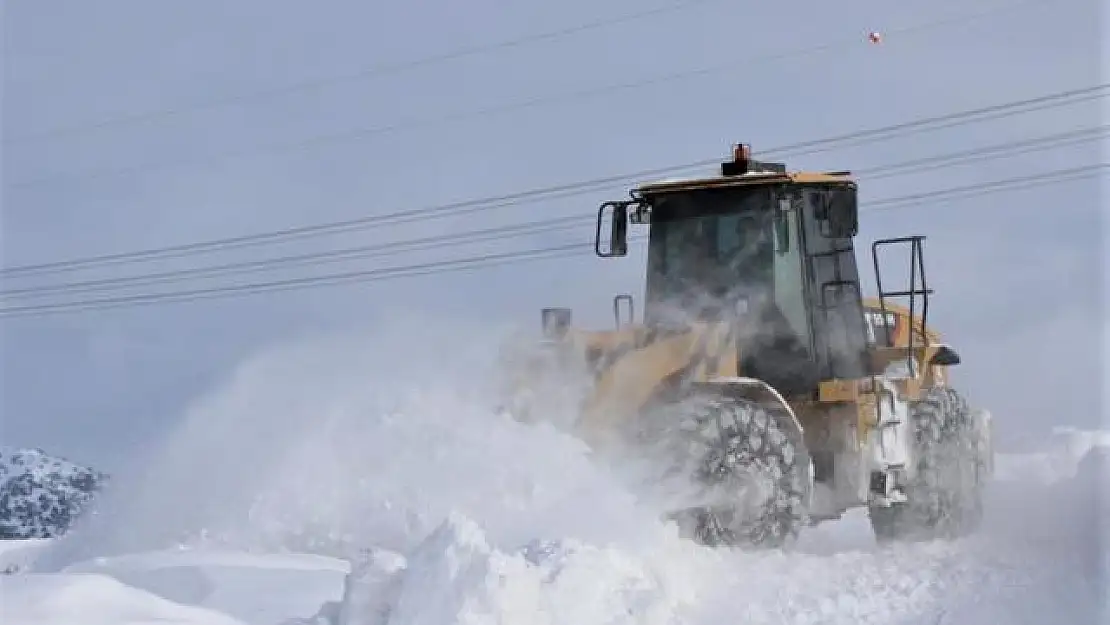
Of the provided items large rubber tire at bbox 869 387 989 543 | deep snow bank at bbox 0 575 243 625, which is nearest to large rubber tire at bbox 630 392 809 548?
large rubber tire at bbox 869 387 989 543

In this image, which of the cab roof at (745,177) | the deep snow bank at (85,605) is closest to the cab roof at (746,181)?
the cab roof at (745,177)

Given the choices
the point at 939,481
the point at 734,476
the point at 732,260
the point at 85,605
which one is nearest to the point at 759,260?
the point at 732,260

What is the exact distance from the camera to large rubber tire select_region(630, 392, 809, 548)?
900 centimetres

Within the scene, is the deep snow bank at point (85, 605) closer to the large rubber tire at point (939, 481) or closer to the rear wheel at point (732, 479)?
the rear wheel at point (732, 479)

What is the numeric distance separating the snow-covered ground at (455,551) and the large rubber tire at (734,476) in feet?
0.66

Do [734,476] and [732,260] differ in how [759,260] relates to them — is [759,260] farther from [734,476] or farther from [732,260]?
[734,476]

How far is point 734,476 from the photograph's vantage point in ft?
29.7

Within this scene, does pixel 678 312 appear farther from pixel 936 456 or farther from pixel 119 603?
pixel 119 603

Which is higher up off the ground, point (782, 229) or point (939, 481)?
point (782, 229)

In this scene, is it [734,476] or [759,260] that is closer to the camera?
[734,476]

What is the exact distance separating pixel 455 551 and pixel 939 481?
19.1 ft

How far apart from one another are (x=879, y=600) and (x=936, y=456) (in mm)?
3953

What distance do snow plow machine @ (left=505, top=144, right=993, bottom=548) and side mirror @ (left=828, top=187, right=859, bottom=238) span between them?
11mm

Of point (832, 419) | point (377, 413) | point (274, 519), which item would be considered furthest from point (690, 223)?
A: point (274, 519)
